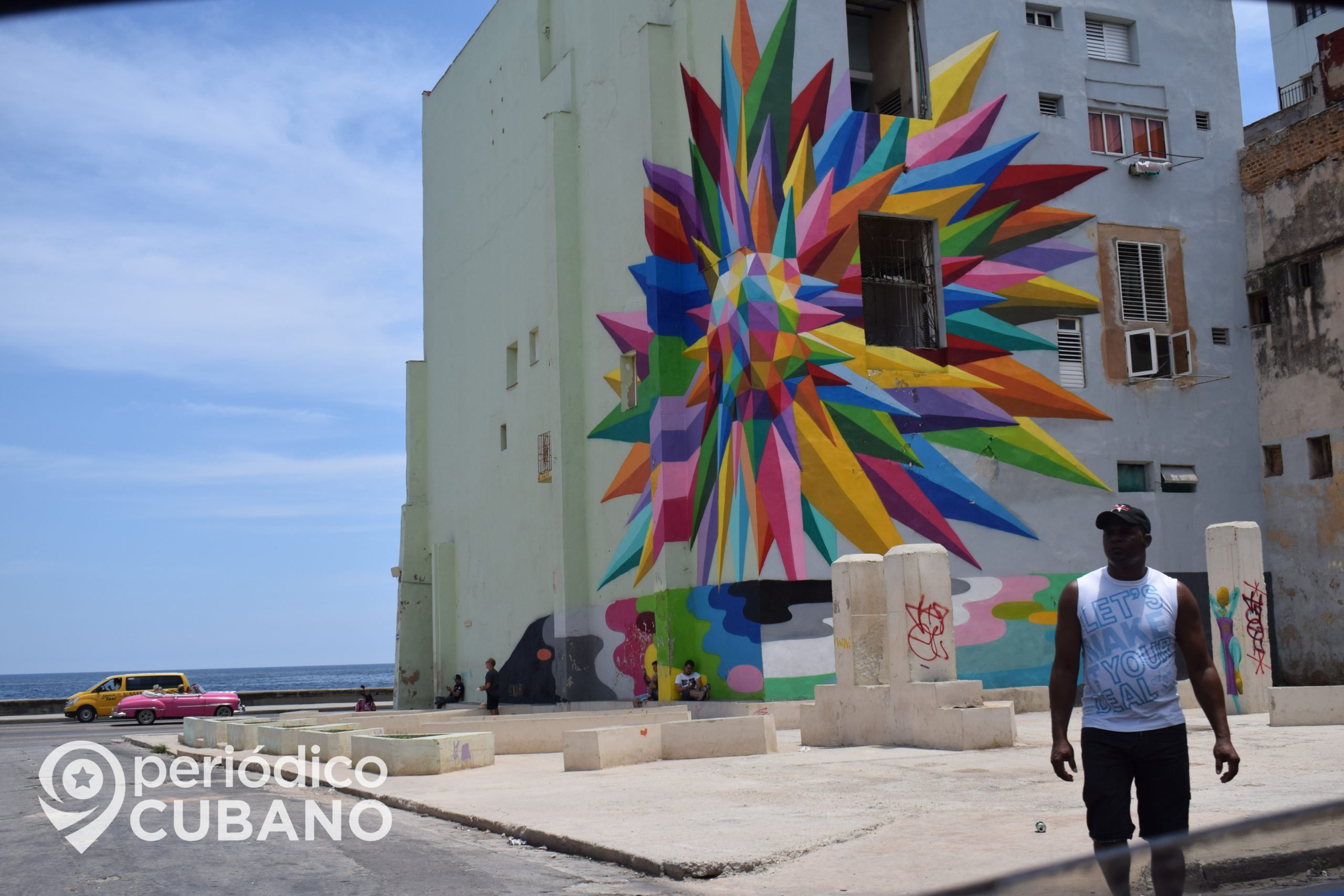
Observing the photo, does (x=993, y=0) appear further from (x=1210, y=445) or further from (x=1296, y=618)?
(x=1296, y=618)

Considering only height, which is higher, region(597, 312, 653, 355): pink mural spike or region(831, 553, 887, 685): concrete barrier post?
region(597, 312, 653, 355): pink mural spike

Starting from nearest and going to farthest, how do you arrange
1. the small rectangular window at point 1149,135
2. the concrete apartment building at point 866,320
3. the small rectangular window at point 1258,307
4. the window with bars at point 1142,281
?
the concrete apartment building at point 866,320, the window with bars at point 1142,281, the small rectangular window at point 1149,135, the small rectangular window at point 1258,307

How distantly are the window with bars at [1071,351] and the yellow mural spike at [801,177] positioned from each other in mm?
6272

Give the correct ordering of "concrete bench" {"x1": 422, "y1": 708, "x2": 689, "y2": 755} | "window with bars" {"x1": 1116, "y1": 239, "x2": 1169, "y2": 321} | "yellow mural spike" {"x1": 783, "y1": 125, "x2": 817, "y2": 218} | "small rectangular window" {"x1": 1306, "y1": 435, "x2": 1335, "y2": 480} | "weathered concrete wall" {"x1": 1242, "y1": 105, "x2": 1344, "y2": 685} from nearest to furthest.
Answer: "concrete bench" {"x1": 422, "y1": 708, "x2": 689, "y2": 755}
"yellow mural spike" {"x1": 783, "y1": 125, "x2": 817, "y2": 218}
"weathered concrete wall" {"x1": 1242, "y1": 105, "x2": 1344, "y2": 685}
"small rectangular window" {"x1": 1306, "y1": 435, "x2": 1335, "y2": 480}
"window with bars" {"x1": 1116, "y1": 239, "x2": 1169, "y2": 321}

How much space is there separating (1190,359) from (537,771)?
61.3 ft

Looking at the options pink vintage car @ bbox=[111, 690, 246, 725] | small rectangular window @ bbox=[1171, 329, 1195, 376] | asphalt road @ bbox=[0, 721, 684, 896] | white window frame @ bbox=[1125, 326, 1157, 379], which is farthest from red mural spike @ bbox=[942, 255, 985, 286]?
pink vintage car @ bbox=[111, 690, 246, 725]

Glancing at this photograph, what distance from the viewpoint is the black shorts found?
5633 mm

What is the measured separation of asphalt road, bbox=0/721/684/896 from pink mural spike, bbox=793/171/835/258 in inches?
613

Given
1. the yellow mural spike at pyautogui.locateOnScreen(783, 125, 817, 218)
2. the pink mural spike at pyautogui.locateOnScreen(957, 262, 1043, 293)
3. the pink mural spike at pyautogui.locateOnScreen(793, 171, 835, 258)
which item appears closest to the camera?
the pink mural spike at pyautogui.locateOnScreen(793, 171, 835, 258)

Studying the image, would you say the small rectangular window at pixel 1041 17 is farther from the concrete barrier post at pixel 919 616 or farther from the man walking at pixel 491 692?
the man walking at pixel 491 692

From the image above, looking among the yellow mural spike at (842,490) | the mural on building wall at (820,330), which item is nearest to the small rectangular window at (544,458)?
Answer: the mural on building wall at (820,330)

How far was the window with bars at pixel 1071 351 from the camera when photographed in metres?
27.2

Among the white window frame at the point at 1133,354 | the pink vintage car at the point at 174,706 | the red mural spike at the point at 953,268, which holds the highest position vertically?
the red mural spike at the point at 953,268

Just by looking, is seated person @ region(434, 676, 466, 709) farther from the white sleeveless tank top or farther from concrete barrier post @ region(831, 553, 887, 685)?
the white sleeveless tank top
